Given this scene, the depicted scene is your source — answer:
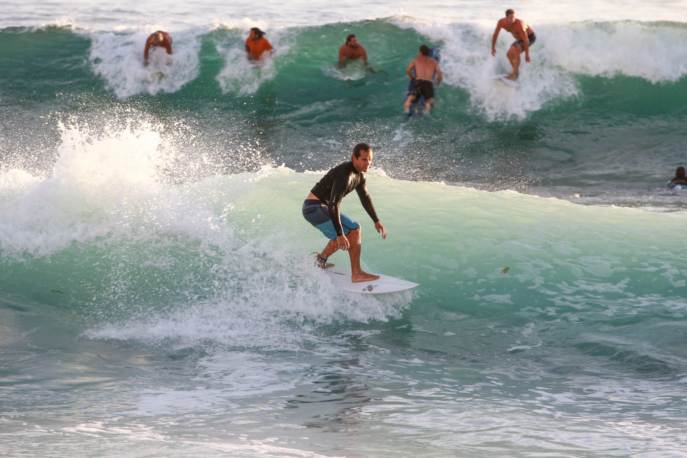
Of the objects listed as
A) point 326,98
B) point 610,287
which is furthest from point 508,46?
point 610,287

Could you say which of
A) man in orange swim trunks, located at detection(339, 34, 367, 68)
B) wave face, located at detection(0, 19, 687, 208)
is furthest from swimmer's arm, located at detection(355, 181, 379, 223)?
man in orange swim trunks, located at detection(339, 34, 367, 68)

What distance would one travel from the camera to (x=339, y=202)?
30.7ft

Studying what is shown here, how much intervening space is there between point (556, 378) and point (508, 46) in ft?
42.6

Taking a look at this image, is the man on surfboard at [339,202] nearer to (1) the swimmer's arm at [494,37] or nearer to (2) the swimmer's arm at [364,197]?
(2) the swimmer's arm at [364,197]

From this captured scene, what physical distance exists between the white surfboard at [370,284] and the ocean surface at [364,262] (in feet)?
0.39

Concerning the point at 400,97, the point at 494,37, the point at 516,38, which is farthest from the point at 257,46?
the point at 516,38

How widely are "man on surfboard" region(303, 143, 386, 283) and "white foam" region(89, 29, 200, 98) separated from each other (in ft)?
39.2

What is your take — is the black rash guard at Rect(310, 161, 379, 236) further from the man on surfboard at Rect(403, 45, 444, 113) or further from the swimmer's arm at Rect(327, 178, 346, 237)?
the man on surfboard at Rect(403, 45, 444, 113)

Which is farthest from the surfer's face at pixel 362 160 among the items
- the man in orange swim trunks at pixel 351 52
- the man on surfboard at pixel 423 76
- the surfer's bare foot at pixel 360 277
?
the man in orange swim trunks at pixel 351 52

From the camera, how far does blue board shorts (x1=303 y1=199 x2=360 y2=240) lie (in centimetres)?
950

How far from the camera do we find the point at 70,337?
930 centimetres

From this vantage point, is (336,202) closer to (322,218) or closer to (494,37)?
(322,218)

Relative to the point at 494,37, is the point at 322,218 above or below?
below

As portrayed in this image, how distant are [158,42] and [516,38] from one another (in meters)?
6.84
